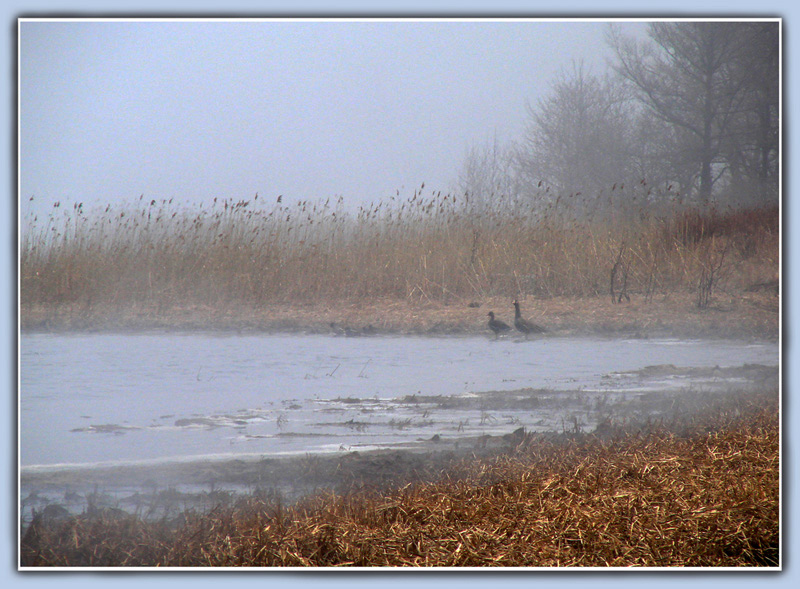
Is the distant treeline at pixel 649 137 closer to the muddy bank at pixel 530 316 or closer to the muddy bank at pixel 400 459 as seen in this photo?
the muddy bank at pixel 530 316

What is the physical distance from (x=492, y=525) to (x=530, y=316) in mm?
1124

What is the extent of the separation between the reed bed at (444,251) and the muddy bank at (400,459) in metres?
0.46

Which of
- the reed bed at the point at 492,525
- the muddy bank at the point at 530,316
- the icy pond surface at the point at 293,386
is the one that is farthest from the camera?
the muddy bank at the point at 530,316

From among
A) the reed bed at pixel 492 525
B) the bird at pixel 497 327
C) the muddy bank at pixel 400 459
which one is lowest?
the reed bed at pixel 492 525

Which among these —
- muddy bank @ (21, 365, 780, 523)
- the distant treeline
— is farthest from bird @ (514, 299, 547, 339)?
the distant treeline

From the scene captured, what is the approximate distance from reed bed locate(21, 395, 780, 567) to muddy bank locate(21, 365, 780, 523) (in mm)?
73

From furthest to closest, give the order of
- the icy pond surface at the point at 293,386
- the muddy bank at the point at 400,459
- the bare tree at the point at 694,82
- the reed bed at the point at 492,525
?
the bare tree at the point at 694,82, the icy pond surface at the point at 293,386, the muddy bank at the point at 400,459, the reed bed at the point at 492,525

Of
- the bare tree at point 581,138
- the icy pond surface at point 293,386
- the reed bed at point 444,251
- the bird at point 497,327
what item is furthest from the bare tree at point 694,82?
the bird at point 497,327

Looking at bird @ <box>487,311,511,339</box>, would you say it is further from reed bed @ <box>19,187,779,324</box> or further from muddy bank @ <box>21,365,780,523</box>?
muddy bank @ <box>21,365,780,523</box>

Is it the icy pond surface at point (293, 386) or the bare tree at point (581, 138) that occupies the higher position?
the bare tree at point (581, 138)

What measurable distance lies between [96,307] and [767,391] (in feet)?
10.2

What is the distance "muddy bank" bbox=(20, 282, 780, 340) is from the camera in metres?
3.06

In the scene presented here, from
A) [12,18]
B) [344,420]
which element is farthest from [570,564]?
[12,18]

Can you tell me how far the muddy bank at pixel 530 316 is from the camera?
3.06 meters
